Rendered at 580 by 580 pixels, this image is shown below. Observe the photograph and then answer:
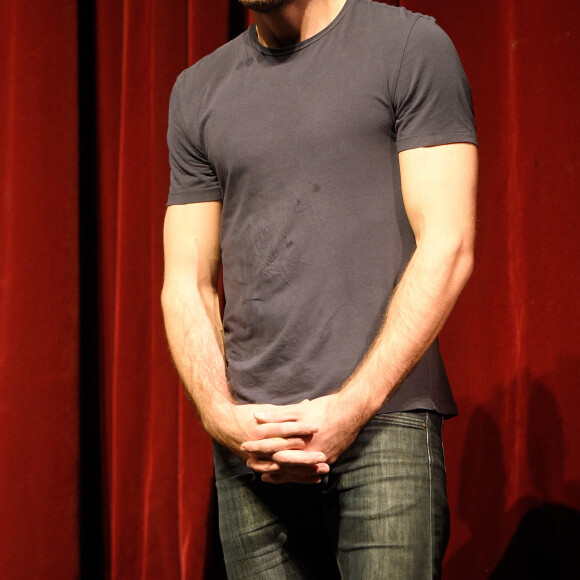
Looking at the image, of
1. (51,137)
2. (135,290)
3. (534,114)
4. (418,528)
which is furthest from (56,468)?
(534,114)

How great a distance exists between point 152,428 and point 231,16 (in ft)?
3.31

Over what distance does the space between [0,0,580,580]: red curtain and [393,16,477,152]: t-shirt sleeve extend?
0.60 meters

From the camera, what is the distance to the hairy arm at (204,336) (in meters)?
0.88

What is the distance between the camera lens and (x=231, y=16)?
175cm

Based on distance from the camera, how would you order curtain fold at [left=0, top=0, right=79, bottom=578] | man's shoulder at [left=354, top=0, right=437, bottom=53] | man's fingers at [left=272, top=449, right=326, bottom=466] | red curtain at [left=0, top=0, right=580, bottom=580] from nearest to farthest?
man's fingers at [left=272, top=449, right=326, bottom=466]
man's shoulder at [left=354, top=0, right=437, bottom=53]
red curtain at [left=0, top=0, right=580, bottom=580]
curtain fold at [left=0, top=0, right=79, bottom=578]

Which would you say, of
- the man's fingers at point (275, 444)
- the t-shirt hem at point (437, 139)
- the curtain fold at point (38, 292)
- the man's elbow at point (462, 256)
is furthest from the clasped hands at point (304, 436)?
the curtain fold at point (38, 292)

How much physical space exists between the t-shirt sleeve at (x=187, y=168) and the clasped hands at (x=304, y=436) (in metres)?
0.40

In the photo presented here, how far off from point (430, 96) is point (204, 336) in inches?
18.3

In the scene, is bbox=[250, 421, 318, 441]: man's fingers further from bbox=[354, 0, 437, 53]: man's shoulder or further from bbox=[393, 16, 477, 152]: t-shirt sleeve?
bbox=[354, 0, 437, 53]: man's shoulder

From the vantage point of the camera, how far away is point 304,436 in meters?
0.87

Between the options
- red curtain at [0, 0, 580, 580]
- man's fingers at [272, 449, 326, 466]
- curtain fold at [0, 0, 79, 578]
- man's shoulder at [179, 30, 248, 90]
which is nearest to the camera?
man's fingers at [272, 449, 326, 466]

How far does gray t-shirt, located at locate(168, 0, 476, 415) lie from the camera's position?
3.03 ft

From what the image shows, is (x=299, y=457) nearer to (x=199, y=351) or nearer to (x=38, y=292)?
(x=199, y=351)

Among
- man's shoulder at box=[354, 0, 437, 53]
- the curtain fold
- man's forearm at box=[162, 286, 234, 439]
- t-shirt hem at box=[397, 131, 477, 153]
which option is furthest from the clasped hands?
the curtain fold
